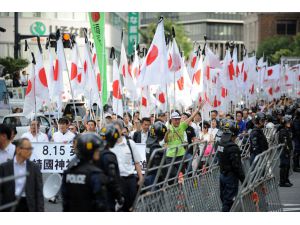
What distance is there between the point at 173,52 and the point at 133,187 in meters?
11.6

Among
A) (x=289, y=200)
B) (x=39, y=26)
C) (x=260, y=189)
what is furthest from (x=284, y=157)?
(x=39, y=26)

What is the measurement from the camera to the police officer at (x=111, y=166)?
8962mm

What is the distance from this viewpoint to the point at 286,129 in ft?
61.9

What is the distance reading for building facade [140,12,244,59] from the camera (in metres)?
148

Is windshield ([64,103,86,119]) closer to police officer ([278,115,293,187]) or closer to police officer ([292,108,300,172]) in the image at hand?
police officer ([292,108,300,172])

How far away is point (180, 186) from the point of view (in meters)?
12.0

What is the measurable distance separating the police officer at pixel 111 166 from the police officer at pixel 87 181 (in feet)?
1.55

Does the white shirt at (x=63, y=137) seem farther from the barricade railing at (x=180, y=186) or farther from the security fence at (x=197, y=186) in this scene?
the barricade railing at (x=180, y=186)

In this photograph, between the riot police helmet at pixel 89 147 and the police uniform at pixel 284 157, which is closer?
the riot police helmet at pixel 89 147

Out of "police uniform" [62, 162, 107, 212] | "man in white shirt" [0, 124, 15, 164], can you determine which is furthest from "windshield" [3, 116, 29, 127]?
"police uniform" [62, 162, 107, 212]

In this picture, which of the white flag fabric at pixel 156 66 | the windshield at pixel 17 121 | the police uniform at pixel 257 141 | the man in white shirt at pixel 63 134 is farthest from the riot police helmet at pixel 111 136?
the windshield at pixel 17 121

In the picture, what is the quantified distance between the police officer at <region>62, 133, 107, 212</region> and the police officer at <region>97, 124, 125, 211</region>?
18.6 inches
